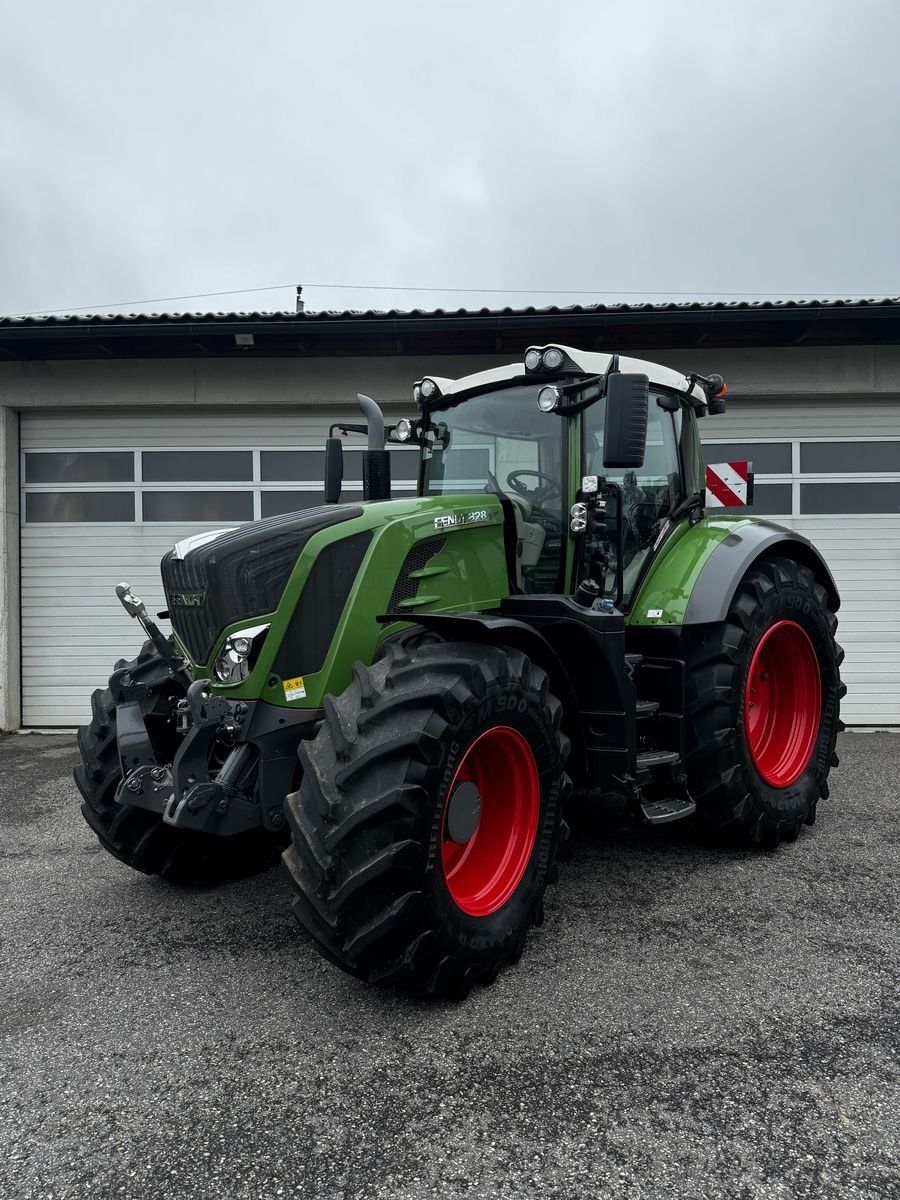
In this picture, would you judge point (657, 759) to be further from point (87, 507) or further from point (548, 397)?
point (87, 507)

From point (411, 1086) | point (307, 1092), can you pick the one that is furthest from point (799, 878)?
point (307, 1092)

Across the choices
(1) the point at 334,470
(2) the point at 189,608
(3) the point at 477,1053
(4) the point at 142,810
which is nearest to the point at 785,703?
(1) the point at 334,470

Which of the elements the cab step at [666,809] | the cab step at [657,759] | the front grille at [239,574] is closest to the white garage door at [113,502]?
the cab step at [657,759]

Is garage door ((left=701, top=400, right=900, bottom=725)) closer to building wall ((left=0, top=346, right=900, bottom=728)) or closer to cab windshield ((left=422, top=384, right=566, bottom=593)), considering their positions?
building wall ((left=0, top=346, right=900, bottom=728))

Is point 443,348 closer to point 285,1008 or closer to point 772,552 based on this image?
point 772,552

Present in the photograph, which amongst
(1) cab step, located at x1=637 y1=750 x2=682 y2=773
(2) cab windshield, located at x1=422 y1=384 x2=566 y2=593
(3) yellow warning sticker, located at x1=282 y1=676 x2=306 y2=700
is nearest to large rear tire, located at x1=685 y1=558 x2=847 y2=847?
(1) cab step, located at x1=637 y1=750 x2=682 y2=773

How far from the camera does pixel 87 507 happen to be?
811 centimetres

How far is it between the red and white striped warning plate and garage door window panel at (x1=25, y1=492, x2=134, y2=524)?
541cm

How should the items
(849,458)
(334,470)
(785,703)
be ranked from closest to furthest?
(334,470), (785,703), (849,458)

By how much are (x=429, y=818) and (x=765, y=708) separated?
2.81 m

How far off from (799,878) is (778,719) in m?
1.06

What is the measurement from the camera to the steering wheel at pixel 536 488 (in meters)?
3.73

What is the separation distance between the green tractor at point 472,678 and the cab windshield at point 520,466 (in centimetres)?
1

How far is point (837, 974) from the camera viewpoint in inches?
112
